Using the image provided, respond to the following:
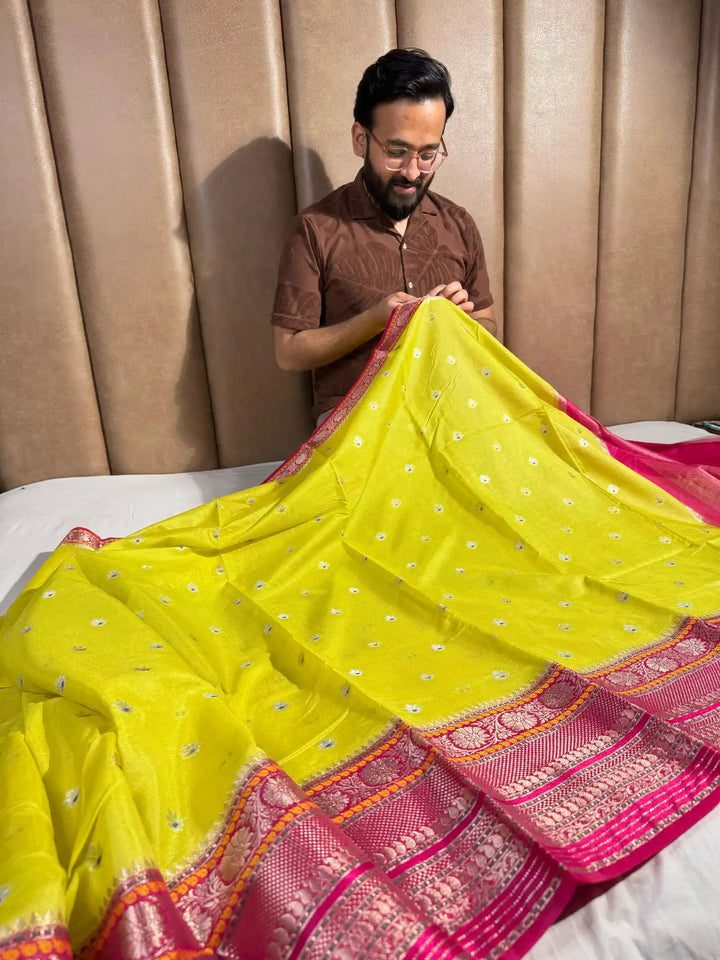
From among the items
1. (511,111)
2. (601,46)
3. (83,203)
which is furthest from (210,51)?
(601,46)

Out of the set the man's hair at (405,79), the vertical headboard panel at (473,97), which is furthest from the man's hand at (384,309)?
the vertical headboard panel at (473,97)

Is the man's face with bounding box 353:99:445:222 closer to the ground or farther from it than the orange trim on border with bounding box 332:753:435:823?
farther from it

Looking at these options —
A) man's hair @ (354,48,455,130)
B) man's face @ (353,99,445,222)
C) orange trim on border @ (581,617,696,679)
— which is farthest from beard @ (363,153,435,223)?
orange trim on border @ (581,617,696,679)

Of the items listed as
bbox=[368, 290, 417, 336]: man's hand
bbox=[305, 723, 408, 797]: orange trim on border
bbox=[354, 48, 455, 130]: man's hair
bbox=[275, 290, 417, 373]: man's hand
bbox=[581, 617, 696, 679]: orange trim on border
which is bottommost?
bbox=[581, 617, 696, 679]: orange trim on border

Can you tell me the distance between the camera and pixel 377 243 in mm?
1588

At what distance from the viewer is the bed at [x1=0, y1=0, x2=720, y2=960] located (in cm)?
150

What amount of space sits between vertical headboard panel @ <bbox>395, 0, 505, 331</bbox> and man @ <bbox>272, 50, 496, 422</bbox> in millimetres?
106

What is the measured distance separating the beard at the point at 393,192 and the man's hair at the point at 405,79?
13cm

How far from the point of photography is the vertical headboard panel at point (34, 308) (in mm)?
1466

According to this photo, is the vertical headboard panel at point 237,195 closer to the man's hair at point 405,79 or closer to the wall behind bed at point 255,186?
the wall behind bed at point 255,186

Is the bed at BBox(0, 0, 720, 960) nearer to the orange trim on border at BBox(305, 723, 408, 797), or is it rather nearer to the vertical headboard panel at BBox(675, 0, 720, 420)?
the vertical headboard panel at BBox(675, 0, 720, 420)

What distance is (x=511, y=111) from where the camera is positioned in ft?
5.65

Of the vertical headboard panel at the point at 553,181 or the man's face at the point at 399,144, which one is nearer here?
the man's face at the point at 399,144

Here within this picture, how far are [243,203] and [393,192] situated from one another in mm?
349
